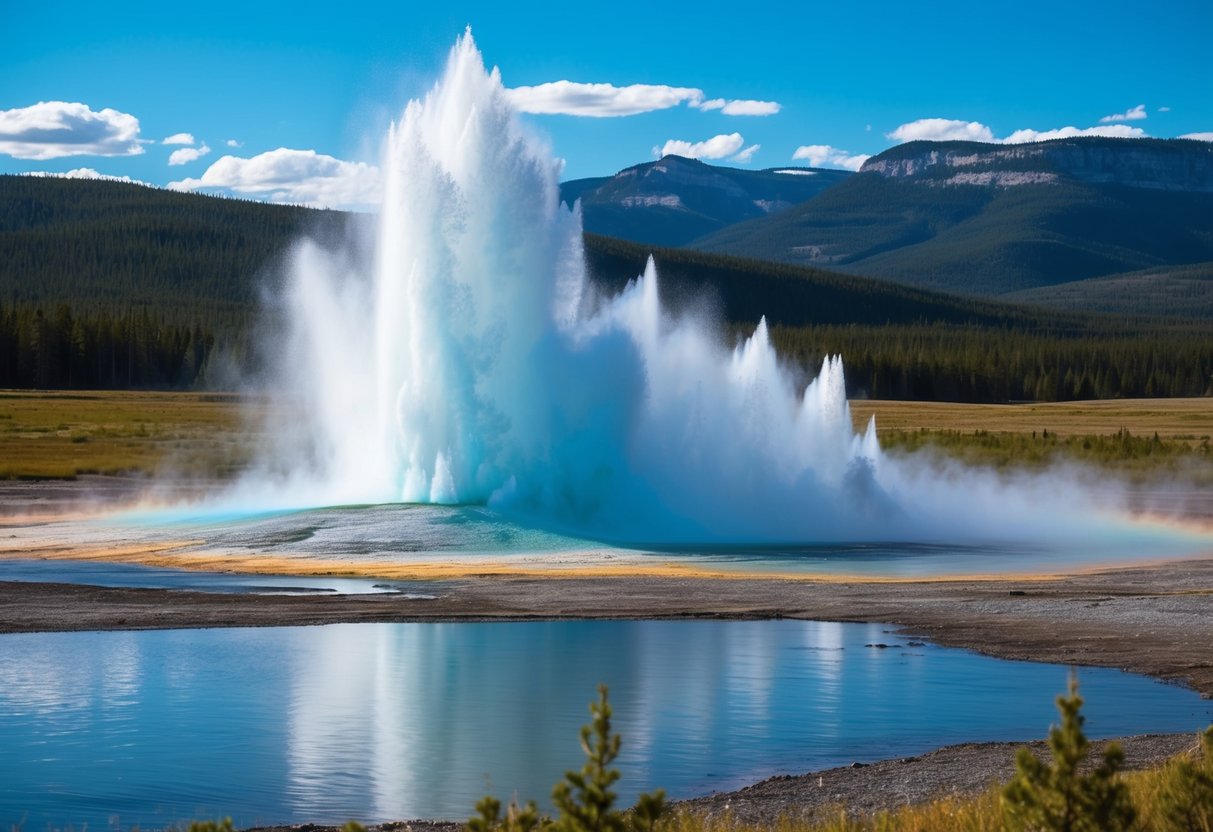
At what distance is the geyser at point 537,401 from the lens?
1758 inches

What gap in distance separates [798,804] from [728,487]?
3293 centimetres

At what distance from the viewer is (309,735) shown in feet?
58.2

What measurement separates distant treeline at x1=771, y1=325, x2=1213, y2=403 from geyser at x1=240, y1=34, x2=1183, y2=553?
103 m

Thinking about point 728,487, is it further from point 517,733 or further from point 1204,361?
point 1204,361

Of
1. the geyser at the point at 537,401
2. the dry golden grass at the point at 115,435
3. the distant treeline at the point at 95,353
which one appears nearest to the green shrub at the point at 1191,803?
the geyser at the point at 537,401

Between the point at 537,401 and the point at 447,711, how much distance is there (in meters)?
26.3

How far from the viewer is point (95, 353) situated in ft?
469

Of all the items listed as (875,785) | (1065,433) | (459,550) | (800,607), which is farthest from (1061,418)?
(875,785)

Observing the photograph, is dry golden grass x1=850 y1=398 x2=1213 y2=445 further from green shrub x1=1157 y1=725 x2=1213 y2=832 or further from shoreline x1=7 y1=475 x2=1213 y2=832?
green shrub x1=1157 y1=725 x2=1213 y2=832

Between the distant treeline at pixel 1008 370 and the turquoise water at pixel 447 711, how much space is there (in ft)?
419

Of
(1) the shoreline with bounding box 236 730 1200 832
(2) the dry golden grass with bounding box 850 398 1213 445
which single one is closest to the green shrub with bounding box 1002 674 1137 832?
(1) the shoreline with bounding box 236 730 1200 832

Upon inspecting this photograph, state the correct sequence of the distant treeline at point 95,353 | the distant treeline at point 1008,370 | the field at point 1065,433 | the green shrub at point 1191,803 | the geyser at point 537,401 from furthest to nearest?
1. the distant treeline at point 1008,370
2. the distant treeline at point 95,353
3. the field at point 1065,433
4. the geyser at point 537,401
5. the green shrub at point 1191,803

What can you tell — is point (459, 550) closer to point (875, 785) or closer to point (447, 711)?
point (447, 711)

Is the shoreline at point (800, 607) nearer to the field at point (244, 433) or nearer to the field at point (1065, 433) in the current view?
the field at point (244, 433)
